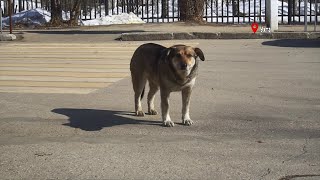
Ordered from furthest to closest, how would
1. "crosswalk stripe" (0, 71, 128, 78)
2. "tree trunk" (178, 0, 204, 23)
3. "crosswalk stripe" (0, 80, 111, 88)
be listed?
"tree trunk" (178, 0, 204, 23) → "crosswalk stripe" (0, 71, 128, 78) → "crosswalk stripe" (0, 80, 111, 88)

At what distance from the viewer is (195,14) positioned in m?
23.6

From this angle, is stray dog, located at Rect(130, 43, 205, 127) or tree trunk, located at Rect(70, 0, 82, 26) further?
tree trunk, located at Rect(70, 0, 82, 26)

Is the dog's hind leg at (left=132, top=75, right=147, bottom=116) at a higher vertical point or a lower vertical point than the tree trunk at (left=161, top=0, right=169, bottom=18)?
lower

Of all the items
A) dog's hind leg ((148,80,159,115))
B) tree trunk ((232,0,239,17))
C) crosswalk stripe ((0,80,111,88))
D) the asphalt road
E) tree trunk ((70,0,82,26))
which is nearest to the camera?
the asphalt road

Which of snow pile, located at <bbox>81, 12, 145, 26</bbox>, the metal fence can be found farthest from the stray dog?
snow pile, located at <bbox>81, 12, 145, 26</bbox>

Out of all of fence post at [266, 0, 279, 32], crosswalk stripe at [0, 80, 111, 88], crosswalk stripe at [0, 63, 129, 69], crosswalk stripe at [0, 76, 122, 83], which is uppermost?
fence post at [266, 0, 279, 32]

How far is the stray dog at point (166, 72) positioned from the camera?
6.48 metres

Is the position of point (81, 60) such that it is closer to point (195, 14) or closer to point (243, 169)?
point (243, 169)

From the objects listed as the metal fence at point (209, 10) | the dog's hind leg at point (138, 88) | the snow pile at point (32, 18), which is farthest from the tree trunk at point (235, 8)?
the dog's hind leg at point (138, 88)

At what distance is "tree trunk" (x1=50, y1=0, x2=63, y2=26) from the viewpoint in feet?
81.5

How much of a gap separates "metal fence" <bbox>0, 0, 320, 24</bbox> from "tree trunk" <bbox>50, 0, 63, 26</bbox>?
1.84 feet

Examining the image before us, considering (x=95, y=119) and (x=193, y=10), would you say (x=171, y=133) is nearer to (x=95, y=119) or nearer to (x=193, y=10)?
(x=95, y=119)

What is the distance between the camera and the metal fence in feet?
80.8

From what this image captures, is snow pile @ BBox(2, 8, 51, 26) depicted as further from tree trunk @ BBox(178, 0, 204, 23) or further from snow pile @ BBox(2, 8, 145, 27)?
tree trunk @ BBox(178, 0, 204, 23)
